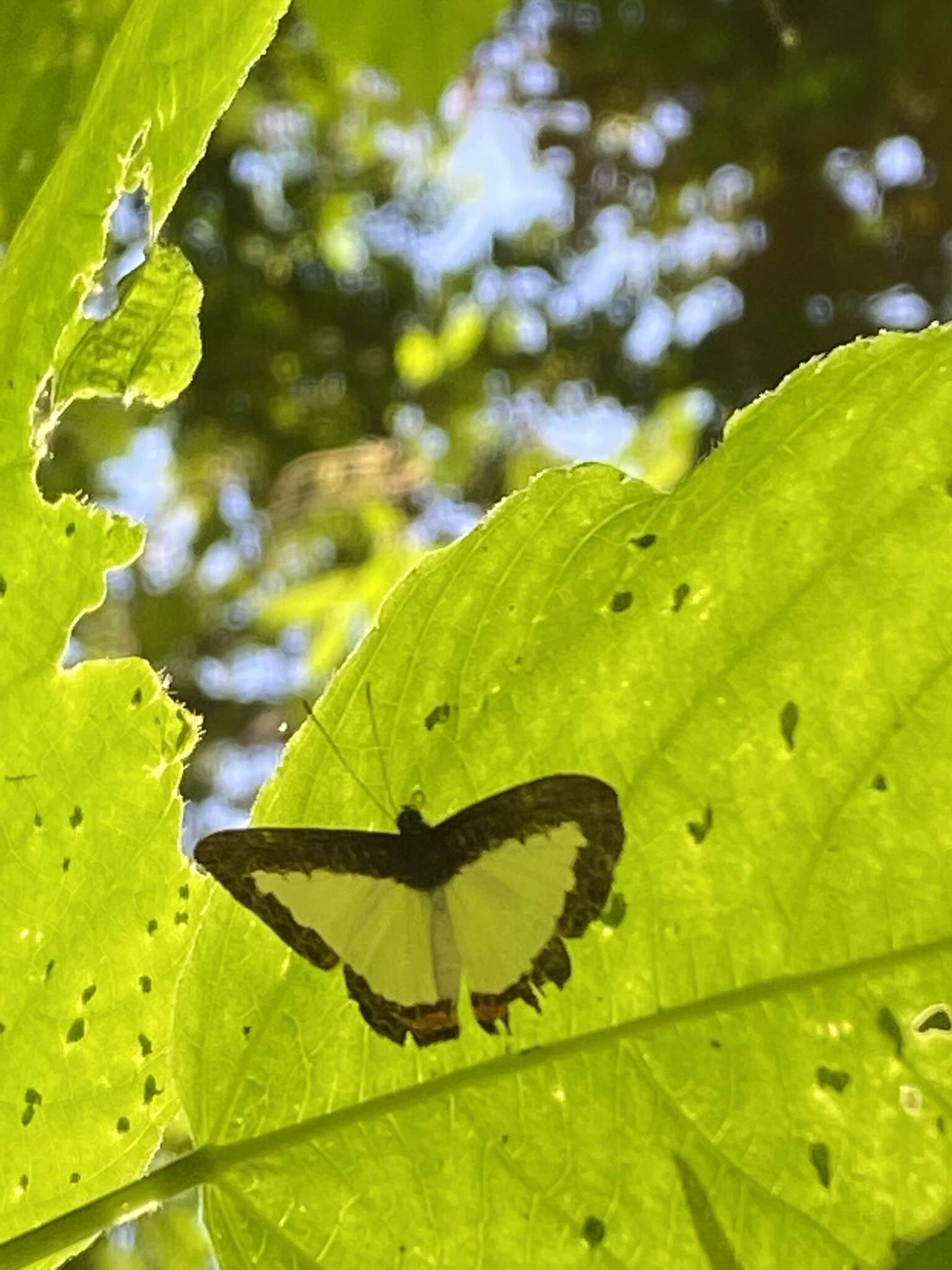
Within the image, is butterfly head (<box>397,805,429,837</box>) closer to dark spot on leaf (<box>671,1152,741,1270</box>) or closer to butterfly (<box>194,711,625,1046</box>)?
butterfly (<box>194,711,625,1046</box>)

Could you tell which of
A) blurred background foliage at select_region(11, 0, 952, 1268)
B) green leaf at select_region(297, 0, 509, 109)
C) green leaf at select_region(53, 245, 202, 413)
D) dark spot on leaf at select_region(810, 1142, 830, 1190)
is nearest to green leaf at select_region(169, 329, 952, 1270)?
dark spot on leaf at select_region(810, 1142, 830, 1190)

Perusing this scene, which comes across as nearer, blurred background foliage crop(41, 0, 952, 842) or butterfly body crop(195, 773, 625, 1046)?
butterfly body crop(195, 773, 625, 1046)

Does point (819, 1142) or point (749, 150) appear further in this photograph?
point (749, 150)

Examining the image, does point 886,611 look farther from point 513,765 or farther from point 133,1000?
point 133,1000

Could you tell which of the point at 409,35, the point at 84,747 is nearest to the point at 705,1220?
the point at 84,747

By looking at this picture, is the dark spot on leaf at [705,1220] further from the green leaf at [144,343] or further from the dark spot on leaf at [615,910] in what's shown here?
the green leaf at [144,343]

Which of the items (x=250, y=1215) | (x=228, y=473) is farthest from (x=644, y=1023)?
(x=228, y=473)

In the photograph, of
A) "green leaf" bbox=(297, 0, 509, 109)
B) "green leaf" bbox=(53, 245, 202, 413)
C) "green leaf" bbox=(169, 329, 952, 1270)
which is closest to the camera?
"green leaf" bbox=(169, 329, 952, 1270)
